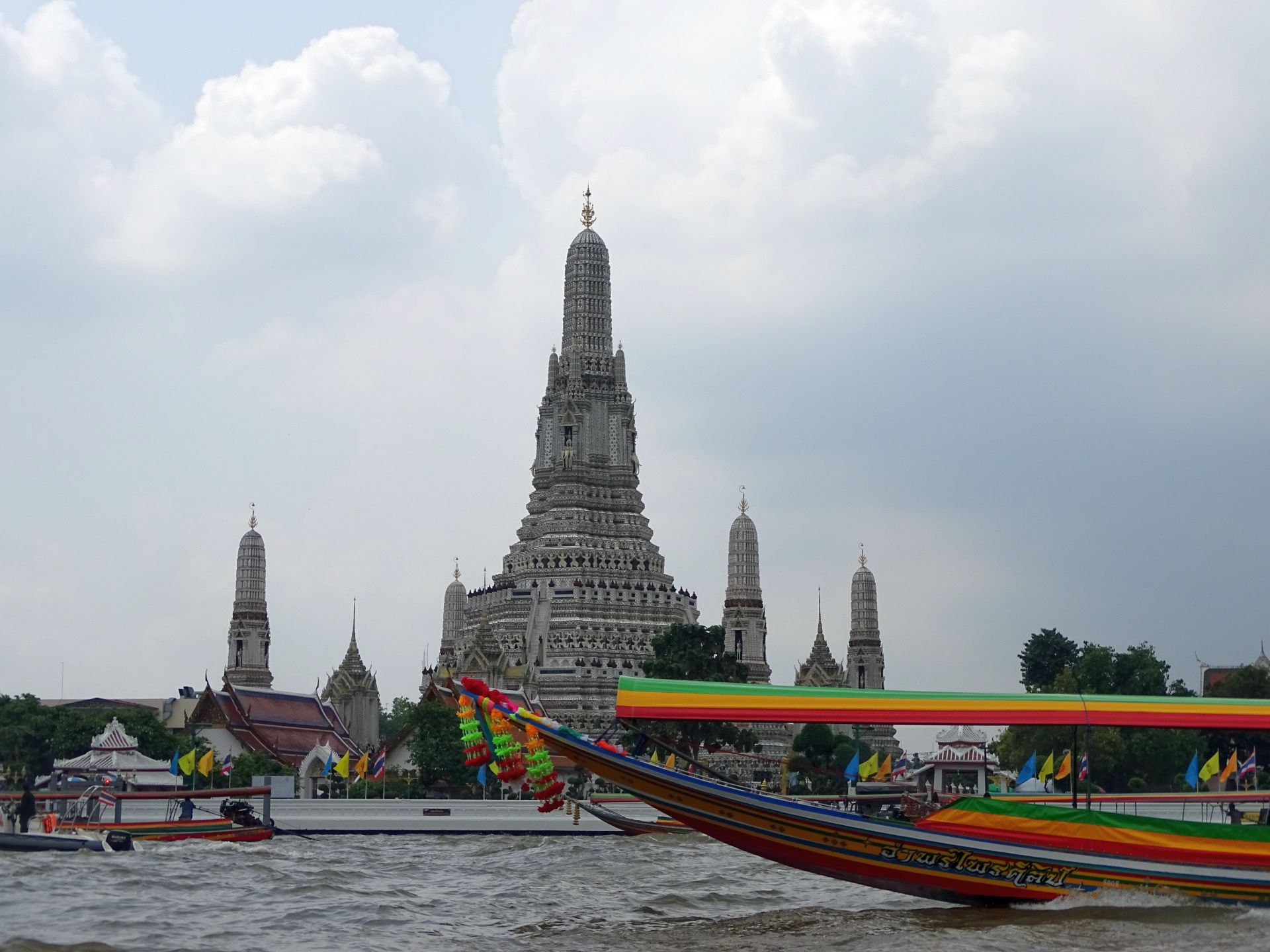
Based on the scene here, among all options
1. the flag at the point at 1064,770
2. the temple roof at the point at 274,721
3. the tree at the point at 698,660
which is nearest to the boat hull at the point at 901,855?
the flag at the point at 1064,770

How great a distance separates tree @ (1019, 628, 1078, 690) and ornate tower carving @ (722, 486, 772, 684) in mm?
12556

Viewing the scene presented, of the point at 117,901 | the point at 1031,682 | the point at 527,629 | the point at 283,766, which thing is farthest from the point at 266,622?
the point at 117,901

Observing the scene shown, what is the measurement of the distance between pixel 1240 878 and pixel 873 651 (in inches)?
3200

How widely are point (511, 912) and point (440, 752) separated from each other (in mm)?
37492

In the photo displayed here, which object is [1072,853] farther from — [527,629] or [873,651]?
[873,651]

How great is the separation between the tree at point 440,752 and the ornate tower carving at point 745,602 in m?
29.7

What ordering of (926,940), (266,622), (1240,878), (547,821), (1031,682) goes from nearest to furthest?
(926,940) < (1240,878) < (547,821) < (1031,682) < (266,622)

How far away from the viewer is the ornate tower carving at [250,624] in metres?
92.3

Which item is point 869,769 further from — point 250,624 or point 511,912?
point 250,624

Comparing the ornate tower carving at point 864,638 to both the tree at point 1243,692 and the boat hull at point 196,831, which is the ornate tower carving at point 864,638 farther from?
the boat hull at point 196,831

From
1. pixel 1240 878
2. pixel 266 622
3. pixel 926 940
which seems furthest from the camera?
pixel 266 622

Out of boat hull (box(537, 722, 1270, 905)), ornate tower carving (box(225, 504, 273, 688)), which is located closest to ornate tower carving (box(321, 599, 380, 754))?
ornate tower carving (box(225, 504, 273, 688))

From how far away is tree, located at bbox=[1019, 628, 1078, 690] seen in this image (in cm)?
8600

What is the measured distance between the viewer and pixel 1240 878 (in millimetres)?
22609
